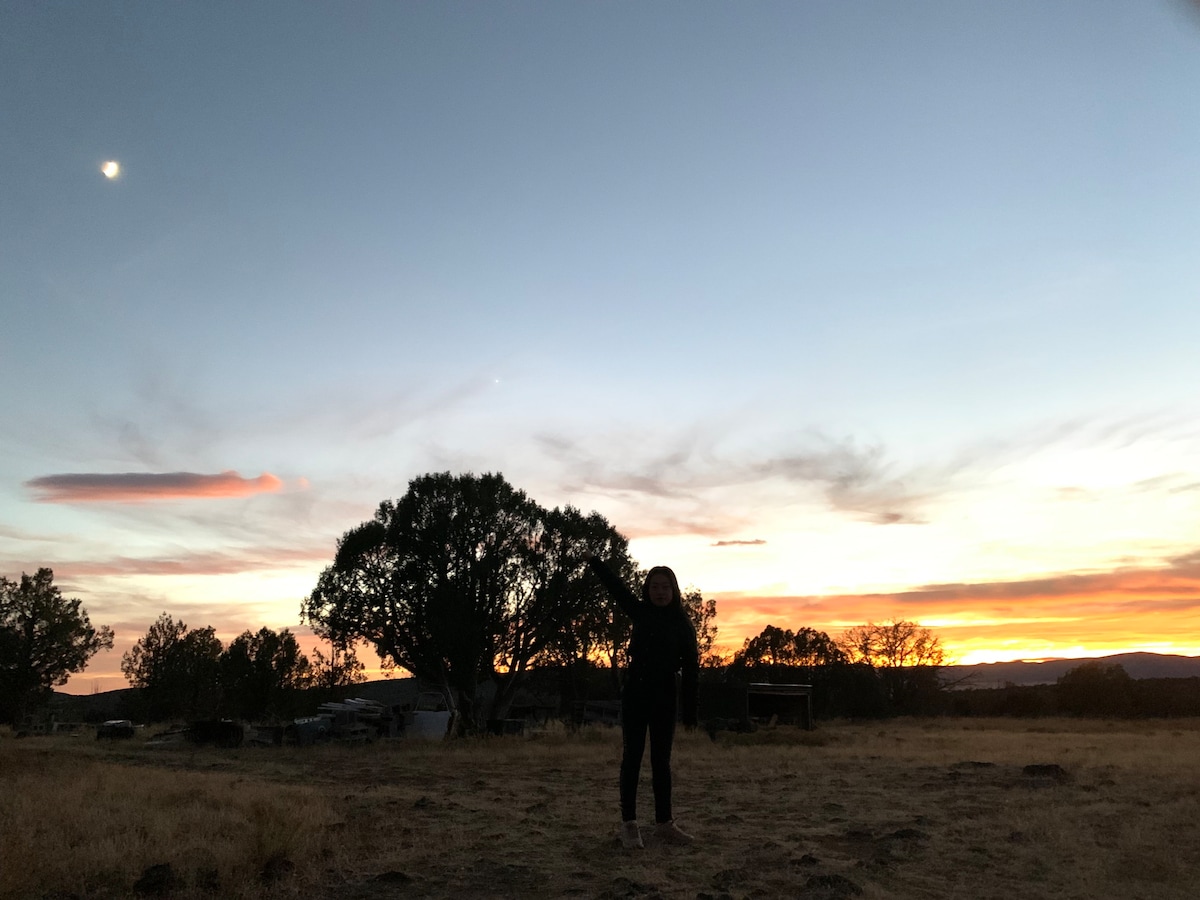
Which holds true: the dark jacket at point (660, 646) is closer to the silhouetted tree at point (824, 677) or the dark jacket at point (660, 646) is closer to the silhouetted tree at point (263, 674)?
the silhouetted tree at point (263, 674)

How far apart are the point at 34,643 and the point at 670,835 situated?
169 feet

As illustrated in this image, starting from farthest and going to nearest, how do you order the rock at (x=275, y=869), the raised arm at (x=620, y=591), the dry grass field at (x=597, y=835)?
the raised arm at (x=620, y=591)
the rock at (x=275, y=869)
the dry grass field at (x=597, y=835)

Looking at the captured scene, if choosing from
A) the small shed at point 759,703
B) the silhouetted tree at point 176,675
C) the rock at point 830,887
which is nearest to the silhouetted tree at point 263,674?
the silhouetted tree at point 176,675

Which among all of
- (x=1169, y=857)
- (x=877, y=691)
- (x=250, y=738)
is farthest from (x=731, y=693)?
(x=1169, y=857)

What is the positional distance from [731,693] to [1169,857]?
3049 cm

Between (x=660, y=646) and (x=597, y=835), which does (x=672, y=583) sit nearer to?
(x=660, y=646)

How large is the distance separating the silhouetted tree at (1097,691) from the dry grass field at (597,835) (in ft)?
139

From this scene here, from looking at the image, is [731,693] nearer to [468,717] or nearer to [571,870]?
[468,717]

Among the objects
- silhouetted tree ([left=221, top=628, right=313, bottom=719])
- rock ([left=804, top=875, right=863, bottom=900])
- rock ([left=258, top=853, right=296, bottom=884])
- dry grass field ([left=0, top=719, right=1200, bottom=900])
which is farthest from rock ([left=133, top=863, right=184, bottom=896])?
silhouetted tree ([left=221, top=628, right=313, bottom=719])

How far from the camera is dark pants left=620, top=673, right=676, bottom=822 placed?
6.89 meters

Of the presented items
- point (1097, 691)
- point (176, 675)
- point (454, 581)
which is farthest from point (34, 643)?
point (1097, 691)

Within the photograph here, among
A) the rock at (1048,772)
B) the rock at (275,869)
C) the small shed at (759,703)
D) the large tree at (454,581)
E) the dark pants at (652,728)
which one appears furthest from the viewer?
the small shed at (759,703)

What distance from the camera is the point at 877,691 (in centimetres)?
5422

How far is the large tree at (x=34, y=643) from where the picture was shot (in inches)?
1791
